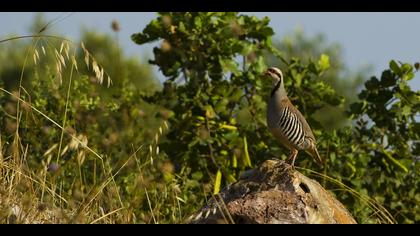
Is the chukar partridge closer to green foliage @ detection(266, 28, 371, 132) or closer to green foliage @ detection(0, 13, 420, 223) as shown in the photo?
green foliage @ detection(0, 13, 420, 223)

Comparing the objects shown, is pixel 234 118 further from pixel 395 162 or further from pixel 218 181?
pixel 395 162

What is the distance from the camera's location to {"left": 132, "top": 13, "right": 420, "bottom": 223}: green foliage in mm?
7691

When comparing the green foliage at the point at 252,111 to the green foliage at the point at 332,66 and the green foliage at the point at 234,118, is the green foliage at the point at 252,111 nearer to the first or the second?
the green foliage at the point at 234,118

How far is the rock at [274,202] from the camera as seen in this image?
4215 millimetres

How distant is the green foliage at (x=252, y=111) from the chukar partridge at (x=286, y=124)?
0.59 m

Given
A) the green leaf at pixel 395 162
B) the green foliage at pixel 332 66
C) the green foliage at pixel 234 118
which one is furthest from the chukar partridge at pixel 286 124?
the green foliage at pixel 332 66

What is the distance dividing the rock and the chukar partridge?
1870 millimetres

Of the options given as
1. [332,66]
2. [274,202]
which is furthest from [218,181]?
[332,66]
